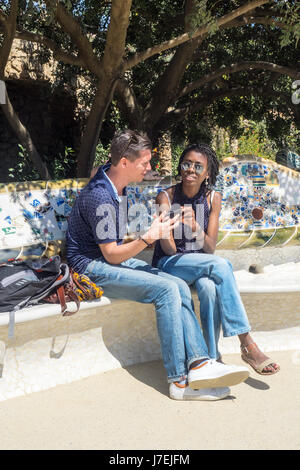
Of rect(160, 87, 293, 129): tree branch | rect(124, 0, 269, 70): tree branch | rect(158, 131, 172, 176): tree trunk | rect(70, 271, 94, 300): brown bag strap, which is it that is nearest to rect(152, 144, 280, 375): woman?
rect(70, 271, 94, 300): brown bag strap

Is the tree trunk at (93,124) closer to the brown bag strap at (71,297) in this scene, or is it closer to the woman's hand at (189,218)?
the woman's hand at (189,218)

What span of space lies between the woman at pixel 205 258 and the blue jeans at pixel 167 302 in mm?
118

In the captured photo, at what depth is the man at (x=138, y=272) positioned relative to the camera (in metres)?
2.57

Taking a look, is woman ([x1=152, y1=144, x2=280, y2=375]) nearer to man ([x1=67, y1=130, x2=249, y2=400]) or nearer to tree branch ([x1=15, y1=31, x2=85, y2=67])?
man ([x1=67, y1=130, x2=249, y2=400])

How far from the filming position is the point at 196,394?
2568mm

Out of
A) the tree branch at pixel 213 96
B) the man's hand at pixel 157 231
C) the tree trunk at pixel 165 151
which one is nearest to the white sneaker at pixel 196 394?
the man's hand at pixel 157 231

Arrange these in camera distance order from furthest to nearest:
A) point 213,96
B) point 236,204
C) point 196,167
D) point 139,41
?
point 213,96
point 139,41
point 236,204
point 196,167

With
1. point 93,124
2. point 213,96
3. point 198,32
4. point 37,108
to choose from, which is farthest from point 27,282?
point 37,108

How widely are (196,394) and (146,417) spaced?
0.31 meters

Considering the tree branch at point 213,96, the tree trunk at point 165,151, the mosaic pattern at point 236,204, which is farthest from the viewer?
the tree trunk at point 165,151

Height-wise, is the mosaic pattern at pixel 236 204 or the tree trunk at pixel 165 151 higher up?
the tree trunk at pixel 165 151

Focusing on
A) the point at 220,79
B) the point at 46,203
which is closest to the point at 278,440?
the point at 46,203

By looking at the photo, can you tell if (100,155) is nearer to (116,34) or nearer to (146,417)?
(116,34)

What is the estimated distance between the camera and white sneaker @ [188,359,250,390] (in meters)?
2.47
